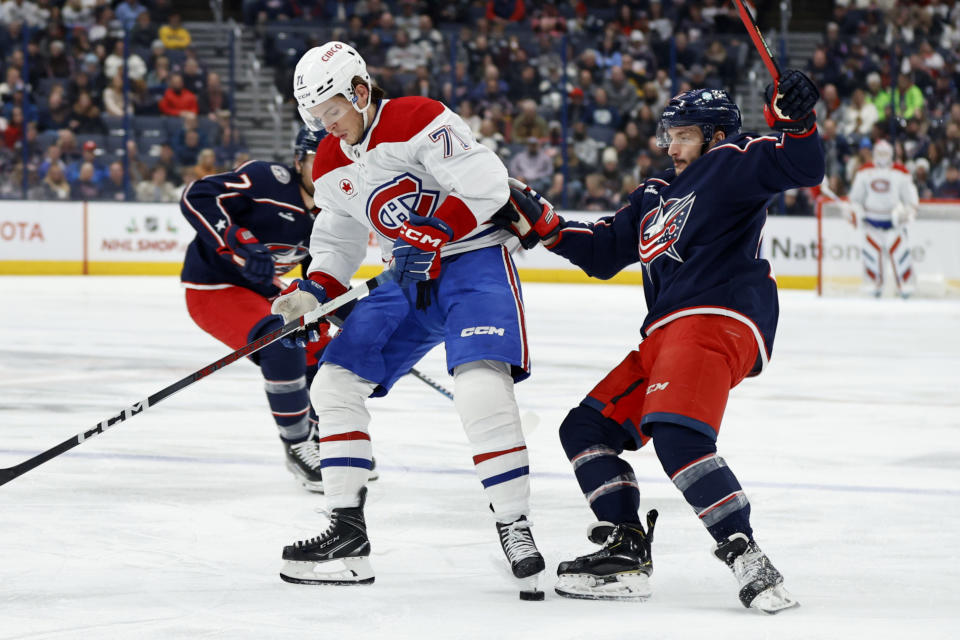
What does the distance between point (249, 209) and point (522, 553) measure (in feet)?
6.06

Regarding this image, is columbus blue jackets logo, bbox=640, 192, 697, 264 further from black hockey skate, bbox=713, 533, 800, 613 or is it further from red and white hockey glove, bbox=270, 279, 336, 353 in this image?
red and white hockey glove, bbox=270, 279, 336, 353

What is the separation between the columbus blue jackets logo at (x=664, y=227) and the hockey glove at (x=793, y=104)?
0.91ft

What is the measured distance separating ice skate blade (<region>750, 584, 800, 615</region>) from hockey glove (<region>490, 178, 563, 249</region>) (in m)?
0.91

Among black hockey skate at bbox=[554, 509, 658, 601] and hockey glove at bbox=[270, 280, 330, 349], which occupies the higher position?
hockey glove at bbox=[270, 280, 330, 349]

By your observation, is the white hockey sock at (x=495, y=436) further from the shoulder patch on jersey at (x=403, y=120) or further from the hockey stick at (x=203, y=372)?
the shoulder patch on jersey at (x=403, y=120)

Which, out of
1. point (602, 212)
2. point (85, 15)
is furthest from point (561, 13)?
point (85, 15)

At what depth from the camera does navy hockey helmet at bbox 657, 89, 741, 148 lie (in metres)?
2.65

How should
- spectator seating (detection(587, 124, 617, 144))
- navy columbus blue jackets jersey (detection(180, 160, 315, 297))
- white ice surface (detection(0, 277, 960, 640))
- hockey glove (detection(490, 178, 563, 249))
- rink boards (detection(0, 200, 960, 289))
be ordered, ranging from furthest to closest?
spectator seating (detection(587, 124, 617, 144))
rink boards (detection(0, 200, 960, 289))
navy columbus blue jackets jersey (detection(180, 160, 315, 297))
hockey glove (detection(490, 178, 563, 249))
white ice surface (detection(0, 277, 960, 640))

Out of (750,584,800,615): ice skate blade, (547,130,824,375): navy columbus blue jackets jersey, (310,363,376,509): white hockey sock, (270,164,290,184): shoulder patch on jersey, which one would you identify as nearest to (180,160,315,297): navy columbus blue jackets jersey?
(270,164,290,184): shoulder patch on jersey

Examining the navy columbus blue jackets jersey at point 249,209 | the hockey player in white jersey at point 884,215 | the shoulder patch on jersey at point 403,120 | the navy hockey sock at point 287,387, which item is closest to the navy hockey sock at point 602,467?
the shoulder patch on jersey at point 403,120

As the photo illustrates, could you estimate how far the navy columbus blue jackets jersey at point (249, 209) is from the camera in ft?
12.8

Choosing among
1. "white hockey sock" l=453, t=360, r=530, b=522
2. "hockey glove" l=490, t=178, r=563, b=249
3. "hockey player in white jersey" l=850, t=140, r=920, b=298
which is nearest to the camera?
"white hockey sock" l=453, t=360, r=530, b=522

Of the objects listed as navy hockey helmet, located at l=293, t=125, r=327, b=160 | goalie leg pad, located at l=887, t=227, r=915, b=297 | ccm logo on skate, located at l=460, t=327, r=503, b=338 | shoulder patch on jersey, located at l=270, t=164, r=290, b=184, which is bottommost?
goalie leg pad, located at l=887, t=227, r=915, b=297

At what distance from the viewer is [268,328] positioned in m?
2.92
